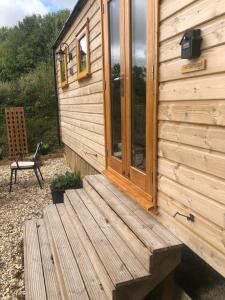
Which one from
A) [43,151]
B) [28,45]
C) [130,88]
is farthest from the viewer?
[28,45]

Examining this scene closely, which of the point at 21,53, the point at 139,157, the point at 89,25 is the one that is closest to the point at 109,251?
the point at 139,157

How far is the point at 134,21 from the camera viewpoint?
2471 millimetres

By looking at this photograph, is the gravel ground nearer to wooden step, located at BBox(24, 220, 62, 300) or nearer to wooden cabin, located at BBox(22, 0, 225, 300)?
wooden step, located at BBox(24, 220, 62, 300)

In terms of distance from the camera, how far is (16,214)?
4.16 m

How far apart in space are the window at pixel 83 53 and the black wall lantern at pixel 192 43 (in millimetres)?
2617

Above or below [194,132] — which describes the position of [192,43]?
above

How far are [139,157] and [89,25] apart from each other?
2455 mm

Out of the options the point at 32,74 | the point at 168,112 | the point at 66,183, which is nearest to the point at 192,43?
the point at 168,112

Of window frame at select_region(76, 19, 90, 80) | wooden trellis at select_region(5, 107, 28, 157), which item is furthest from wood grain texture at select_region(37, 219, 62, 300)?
wooden trellis at select_region(5, 107, 28, 157)

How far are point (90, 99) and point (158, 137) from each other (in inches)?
89.6

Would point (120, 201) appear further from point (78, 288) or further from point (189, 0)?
point (189, 0)

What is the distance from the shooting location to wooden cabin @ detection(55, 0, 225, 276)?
5.10ft

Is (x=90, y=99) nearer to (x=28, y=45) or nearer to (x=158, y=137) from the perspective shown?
(x=158, y=137)

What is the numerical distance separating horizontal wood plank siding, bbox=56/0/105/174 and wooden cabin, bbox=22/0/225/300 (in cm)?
15
